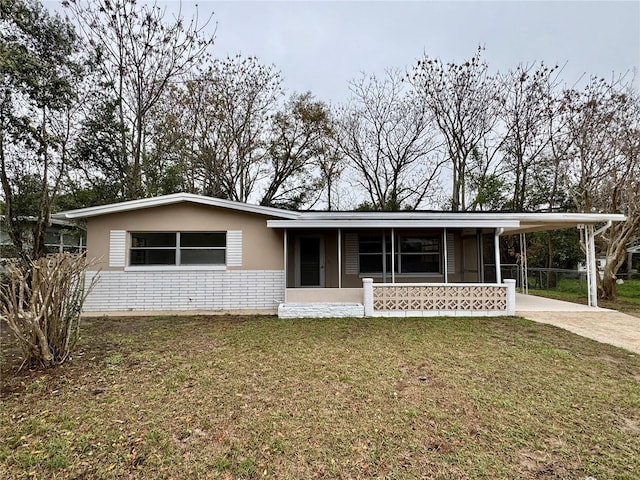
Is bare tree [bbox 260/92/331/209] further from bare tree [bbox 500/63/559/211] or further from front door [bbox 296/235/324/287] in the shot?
front door [bbox 296/235/324/287]

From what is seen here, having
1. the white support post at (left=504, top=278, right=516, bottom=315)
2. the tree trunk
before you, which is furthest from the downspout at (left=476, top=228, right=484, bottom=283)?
the tree trunk

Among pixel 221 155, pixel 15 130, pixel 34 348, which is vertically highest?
pixel 221 155

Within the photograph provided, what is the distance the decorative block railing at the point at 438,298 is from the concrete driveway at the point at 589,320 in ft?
2.09

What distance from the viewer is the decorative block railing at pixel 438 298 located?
7.92 meters

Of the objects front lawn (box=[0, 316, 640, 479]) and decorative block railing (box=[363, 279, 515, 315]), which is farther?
decorative block railing (box=[363, 279, 515, 315])

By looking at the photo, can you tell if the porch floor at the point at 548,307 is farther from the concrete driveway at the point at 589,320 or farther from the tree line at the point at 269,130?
the tree line at the point at 269,130

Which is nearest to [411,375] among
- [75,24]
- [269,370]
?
[269,370]

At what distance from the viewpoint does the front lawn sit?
7.62 feet

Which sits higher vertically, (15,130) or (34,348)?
(15,130)

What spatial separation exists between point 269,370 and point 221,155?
1459 centimetres

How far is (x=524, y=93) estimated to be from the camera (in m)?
15.6

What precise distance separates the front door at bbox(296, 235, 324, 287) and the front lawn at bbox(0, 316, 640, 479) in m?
4.10

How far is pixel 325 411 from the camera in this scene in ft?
10.1

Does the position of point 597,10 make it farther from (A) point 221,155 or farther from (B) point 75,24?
(B) point 75,24
